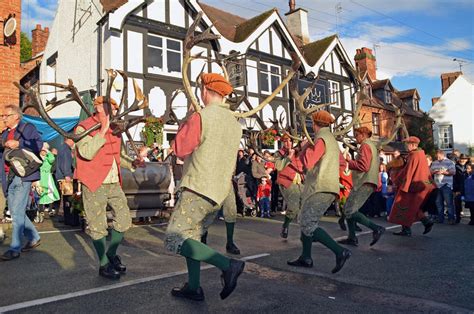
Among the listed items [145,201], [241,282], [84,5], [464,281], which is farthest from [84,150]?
[84,5]

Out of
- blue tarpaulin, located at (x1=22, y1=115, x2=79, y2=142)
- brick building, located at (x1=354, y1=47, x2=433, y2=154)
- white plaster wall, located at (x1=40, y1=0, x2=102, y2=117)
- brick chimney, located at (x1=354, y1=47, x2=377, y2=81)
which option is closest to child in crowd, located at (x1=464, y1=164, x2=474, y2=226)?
blue tarpaulin, located at (x1=22, y1=115, x2=79, y2=142)

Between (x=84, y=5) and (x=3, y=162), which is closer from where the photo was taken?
(x=3, y=162)

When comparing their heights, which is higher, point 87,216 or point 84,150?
point 84,150

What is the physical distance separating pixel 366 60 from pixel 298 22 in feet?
26.0

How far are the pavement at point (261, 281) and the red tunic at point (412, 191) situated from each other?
943mm

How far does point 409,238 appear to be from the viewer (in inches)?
283

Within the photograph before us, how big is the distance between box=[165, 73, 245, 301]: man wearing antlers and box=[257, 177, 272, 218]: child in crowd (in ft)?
25.6

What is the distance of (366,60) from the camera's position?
31969mm

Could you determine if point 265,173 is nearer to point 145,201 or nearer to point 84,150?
point 145,201

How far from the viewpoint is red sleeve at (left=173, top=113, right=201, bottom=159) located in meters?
3.33

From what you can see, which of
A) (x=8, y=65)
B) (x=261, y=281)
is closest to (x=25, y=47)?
(x=8, y=65)

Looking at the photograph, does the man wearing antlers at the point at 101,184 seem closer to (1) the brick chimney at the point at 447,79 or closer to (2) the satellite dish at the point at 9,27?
(2) the satellite dish at the point at 9,27

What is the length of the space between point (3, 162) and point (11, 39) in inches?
244

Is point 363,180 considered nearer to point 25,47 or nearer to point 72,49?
point 72,49
